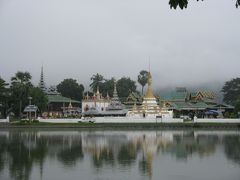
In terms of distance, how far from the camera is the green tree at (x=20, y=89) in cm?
5547

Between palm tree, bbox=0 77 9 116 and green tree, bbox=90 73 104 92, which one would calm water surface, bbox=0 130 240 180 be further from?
green tree, bbox=90 73 104 92

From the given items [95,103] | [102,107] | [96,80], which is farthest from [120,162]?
[96,80]

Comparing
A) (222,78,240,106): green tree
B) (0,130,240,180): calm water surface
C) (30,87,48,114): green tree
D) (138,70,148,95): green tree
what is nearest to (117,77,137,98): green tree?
(138,70,148,95): green tree

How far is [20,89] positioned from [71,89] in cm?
2962

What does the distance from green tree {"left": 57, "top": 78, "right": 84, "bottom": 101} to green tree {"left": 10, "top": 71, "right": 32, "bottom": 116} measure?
1045 inches

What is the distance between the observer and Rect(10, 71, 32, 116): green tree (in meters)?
55.5

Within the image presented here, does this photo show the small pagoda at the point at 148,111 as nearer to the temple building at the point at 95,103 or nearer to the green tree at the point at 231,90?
the temple building at the point at 95,103

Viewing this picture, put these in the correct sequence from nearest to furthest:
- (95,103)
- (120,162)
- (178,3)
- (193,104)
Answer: (178,3) → (120,162) → (193,104) → (95,103)

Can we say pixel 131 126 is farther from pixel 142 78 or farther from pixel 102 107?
pixel 142 78

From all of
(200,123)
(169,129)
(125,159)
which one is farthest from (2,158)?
(200,123)

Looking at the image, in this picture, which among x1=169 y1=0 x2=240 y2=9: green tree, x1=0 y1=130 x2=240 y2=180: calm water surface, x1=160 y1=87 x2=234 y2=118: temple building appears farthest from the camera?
x1=160 y1=87 x2=234 y2=118: temple building

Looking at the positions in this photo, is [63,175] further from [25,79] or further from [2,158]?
[25,79]

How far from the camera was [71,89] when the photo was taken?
84500 mm

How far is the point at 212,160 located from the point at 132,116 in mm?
34101
